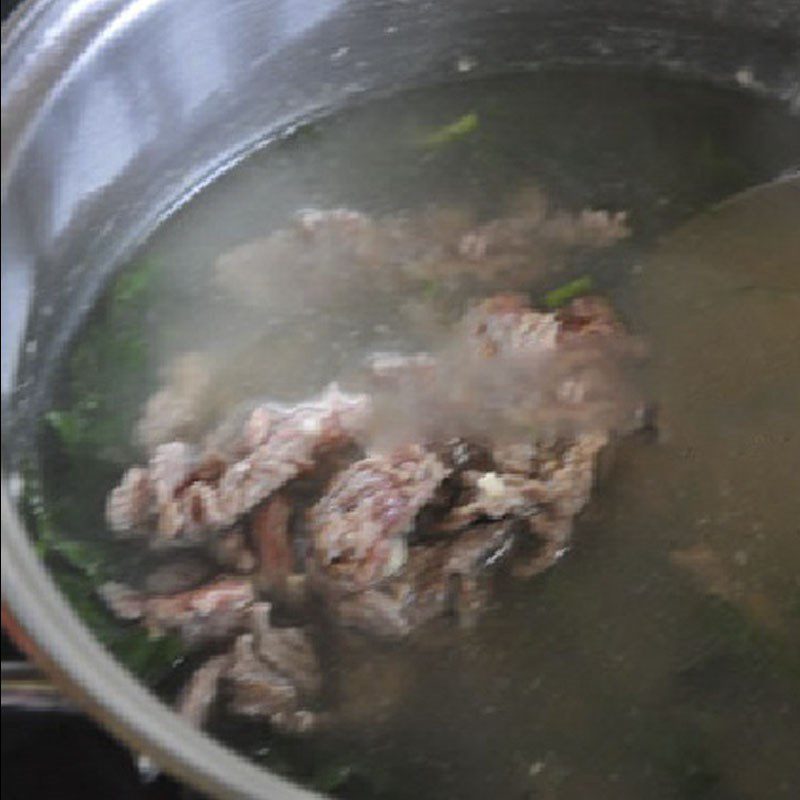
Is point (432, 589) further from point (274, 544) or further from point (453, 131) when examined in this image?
point (453, 131)

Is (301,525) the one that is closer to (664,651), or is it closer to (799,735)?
(664,651)

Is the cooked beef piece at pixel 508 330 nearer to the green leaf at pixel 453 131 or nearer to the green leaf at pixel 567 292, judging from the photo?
the green leaf at pixel 567 292

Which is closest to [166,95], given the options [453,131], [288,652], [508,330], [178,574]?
[453,131]

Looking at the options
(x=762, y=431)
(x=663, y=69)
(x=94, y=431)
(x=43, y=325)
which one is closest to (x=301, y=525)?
(x=94, y=431)

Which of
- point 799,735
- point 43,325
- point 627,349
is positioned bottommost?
point 799,735

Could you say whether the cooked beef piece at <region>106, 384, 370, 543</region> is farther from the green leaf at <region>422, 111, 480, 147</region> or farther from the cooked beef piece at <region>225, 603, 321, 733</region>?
the green leaf at <region>422, 111, 480, 147</region>

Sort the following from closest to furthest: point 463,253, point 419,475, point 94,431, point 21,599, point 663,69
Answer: point 21,599
point 419,475
point 94,431
point 463,253
point 663,69

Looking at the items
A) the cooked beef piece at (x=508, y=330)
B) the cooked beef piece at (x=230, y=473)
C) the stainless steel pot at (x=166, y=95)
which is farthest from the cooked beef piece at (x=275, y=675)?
the cooked beef piece at (x=508, y=330)
